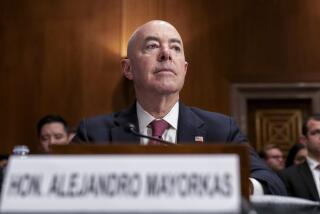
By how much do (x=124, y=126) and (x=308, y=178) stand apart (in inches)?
111

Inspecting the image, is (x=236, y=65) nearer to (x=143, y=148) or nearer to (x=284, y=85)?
(x=284, y=85)

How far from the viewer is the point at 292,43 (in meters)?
6.45

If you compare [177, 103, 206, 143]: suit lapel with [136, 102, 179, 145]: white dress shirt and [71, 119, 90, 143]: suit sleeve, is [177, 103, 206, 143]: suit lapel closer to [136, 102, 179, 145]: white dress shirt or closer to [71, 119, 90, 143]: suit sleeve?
[136, 102, 179, 145]: white dress shirt

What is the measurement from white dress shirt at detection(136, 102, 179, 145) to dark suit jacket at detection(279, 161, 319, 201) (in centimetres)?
256

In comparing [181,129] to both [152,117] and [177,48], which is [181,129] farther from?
[177,48]

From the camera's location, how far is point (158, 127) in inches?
92.4

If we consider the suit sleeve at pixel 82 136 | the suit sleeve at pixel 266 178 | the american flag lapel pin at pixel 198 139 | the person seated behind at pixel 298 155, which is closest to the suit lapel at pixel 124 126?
the suit sleeve at pixel 82 136

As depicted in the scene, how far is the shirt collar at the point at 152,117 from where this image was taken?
242cm

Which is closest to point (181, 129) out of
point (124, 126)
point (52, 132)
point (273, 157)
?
point (124, 126)

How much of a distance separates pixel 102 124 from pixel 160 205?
139cm

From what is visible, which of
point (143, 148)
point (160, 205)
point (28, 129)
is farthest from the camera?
point (28, 129)

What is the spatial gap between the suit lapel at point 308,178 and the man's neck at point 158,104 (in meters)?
2.55

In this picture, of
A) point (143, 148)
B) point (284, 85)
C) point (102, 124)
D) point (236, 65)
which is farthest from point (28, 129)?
point (143, 148)

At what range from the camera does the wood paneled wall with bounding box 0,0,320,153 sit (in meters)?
6.39
